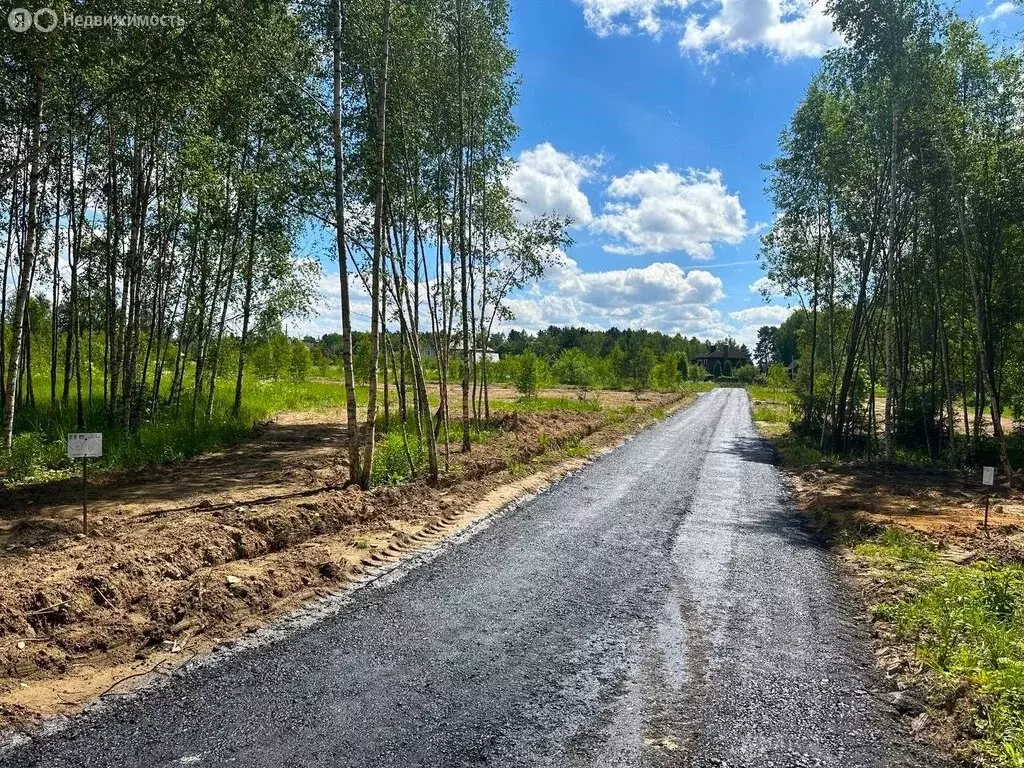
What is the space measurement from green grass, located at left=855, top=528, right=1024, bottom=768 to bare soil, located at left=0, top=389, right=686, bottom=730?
4672 millimetres

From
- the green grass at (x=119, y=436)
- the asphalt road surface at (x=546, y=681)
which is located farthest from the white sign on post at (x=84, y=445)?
the green grass at (x=119, y=436)

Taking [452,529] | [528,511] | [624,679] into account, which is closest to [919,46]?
[528,511]

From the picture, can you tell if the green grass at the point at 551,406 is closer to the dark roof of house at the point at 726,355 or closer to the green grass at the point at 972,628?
the green grass at the point at 972,628

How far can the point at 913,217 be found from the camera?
14.5 meters

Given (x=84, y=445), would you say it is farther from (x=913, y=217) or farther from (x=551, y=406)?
(x=551, y=406)

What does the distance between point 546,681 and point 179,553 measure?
362 centimetres

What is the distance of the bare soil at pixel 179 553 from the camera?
3.82 meters

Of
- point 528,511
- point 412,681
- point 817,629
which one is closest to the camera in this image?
point 412,681

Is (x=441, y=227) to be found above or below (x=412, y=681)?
above

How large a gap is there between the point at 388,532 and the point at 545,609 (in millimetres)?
2650

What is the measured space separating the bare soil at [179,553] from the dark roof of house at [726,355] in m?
107

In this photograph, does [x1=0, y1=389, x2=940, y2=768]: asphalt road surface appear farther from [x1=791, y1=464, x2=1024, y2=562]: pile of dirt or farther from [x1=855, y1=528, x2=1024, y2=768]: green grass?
[x1=791, y1=464, x2=1024, y2=562]: pile of dirt

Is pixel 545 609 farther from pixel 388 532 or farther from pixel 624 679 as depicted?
pixel 388 532

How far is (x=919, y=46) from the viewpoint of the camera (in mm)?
12711
